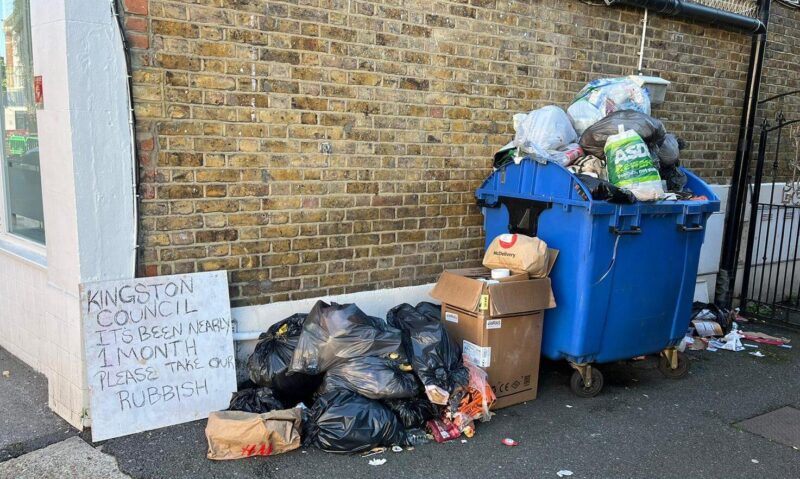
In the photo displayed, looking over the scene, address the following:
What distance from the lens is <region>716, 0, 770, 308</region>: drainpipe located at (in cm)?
651

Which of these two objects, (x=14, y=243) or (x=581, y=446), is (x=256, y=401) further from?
(x=14, y=243)

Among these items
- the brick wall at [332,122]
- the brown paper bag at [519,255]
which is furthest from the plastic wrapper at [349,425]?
the brown paper bag at [519,255]

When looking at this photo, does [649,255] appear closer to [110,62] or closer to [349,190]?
[349,190]

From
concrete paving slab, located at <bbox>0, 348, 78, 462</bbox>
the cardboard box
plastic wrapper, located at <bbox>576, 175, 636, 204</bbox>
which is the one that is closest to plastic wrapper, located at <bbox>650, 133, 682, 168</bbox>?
plastic wrapper, located at <bbox>576, 175, 636, 204</bbox>

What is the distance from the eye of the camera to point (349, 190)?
433 cm

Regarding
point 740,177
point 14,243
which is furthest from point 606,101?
point 14,243

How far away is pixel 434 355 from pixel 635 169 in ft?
5.94

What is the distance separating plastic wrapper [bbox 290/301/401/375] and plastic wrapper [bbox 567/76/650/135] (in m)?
2.38

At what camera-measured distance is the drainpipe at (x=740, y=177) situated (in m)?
6.51

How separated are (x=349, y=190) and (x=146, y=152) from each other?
1.32 m

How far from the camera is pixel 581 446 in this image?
11.8 feet

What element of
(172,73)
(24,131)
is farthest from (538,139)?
(24,131)

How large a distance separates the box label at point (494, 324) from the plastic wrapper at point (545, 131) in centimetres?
125

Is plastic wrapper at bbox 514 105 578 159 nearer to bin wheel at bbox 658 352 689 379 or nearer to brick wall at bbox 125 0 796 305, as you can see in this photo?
brick wall at bbox 125 0 796 305
